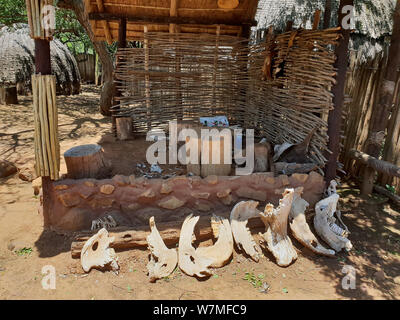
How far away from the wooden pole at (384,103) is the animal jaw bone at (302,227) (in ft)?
4.63

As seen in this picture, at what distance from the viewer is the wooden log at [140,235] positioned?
2982 millimetres

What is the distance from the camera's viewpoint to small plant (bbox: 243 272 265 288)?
266 centimetres

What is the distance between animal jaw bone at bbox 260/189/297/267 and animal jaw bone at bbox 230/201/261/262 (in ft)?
0.53

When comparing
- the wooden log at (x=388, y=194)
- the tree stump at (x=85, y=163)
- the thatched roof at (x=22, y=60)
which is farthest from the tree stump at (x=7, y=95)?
the wooden log at (x=388, y=194)

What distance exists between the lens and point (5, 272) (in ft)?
8.87

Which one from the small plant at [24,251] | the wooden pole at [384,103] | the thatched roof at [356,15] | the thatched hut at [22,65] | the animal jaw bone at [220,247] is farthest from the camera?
Answer: the thatched hut at [22,65]

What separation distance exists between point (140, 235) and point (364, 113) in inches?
150

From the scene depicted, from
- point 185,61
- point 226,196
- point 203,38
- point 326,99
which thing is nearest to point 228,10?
point 203,38

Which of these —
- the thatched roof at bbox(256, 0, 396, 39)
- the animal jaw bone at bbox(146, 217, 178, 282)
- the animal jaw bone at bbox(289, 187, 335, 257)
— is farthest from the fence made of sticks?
the thatched roof at bbox(256, 0, 396, 39)

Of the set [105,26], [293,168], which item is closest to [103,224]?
[293,168]

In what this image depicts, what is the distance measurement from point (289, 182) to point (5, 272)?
3067 millimetres

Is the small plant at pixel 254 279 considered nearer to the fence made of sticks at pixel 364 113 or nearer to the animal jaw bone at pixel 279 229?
the animal jaw bone at pixel 279 229

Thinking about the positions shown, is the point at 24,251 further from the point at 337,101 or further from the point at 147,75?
the point at 147,75

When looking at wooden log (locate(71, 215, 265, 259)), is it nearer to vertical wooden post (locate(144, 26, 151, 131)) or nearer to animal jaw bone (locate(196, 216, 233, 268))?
animal jaw bone (locate(196, 216, 233, 268))
